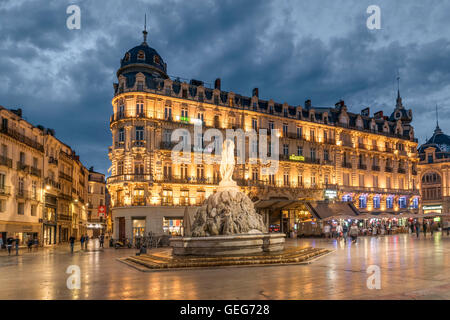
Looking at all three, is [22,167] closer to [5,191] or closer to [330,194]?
[5,191]

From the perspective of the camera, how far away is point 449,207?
68562mm

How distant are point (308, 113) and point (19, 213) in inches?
1392

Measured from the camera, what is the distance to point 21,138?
3456 centimetres

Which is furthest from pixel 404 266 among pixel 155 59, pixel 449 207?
pixel 449 207

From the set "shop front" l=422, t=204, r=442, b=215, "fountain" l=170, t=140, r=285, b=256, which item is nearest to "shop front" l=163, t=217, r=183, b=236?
"fountain" l=170, t=140, r=285, b=256

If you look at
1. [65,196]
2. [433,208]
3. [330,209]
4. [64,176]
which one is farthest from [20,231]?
[433,208]

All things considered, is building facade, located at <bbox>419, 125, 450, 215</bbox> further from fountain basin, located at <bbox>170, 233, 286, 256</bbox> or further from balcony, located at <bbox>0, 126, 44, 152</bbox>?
balcony, located at <bbox>0, 126, 44, 152</bbox>

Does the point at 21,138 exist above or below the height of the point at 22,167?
above

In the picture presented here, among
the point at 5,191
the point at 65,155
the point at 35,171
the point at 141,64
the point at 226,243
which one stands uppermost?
the point at 141,64

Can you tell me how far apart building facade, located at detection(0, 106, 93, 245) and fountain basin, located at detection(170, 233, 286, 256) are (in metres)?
20.5

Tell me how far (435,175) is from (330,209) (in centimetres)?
3587

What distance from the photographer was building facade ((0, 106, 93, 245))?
32250 mm

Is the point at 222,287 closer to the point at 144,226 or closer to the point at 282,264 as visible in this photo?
the point at 282,264

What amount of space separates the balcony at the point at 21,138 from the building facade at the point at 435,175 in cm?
6271
